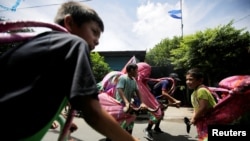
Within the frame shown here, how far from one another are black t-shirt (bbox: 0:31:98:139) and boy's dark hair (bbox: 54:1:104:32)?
0.28 m

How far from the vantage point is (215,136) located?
3484 mm

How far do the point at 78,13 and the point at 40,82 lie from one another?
0.44 m

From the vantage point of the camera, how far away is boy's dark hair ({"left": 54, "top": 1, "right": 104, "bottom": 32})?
48.6 inches

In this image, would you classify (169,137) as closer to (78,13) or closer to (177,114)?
(177,114)

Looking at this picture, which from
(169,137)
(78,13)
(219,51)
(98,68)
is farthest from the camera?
(98,68)

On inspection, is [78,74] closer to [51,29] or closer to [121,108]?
[51,29]

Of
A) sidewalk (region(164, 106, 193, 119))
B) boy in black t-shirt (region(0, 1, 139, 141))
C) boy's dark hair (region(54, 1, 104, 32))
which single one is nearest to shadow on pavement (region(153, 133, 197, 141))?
sidewalk (region(164, 106, 193, 119))

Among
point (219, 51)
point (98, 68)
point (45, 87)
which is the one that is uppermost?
point (219, 51)

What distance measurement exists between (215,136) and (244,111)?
0.65 meters

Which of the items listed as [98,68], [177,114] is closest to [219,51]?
[177,114]

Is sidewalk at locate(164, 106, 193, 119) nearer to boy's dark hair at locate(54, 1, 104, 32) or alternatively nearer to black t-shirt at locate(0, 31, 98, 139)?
boy's dark hair at locate(54, 1, 104, 32)

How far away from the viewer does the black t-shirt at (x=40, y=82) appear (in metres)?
0.91

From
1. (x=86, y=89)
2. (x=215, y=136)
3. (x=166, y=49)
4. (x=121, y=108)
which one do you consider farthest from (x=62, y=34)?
(x=166, y=49)

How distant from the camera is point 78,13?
1236mm
